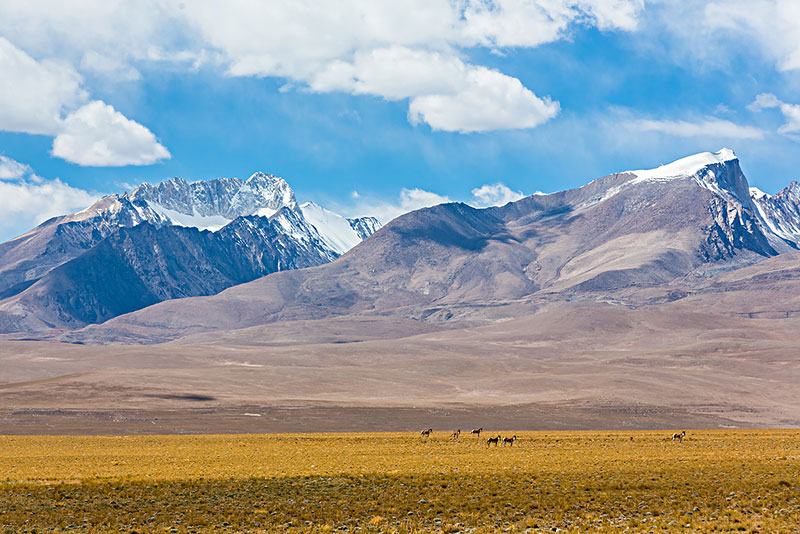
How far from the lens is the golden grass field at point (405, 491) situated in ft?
76.2

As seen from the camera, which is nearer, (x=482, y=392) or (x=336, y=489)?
(x=336, y=489)

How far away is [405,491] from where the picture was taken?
1085 inches

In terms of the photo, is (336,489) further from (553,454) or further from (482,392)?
(482,392)

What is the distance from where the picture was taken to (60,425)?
70438mm

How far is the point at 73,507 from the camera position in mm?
25094

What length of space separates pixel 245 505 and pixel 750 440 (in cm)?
3708

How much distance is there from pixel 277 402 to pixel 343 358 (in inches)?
3744

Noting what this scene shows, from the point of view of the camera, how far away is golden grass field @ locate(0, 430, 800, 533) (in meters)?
23.2

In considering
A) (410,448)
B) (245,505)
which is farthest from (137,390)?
(245,505)

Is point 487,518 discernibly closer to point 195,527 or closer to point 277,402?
point 195,527

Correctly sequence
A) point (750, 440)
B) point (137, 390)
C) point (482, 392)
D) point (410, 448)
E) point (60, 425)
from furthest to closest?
point (482, 392) → point (137, 390) → point (60, 425) → point (750, 440) → point (410, 448)

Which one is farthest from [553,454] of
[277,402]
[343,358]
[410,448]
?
Result: [343,358]

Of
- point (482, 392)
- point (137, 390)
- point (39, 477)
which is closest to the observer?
point (39, 477)

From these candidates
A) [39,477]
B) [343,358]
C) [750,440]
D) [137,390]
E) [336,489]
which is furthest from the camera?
[343,358]
